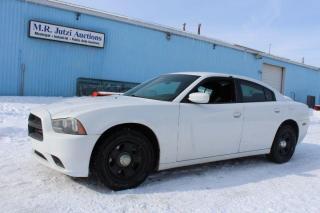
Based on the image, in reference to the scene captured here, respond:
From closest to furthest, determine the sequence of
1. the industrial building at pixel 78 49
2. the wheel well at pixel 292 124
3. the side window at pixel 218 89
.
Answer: the side window at pixel 218 89, the wheel well at pixel 292 124, the industrial building at pixel 78 49

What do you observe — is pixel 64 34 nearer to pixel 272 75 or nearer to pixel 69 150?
pixel 69 150

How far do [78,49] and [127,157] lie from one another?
1073 centimetres

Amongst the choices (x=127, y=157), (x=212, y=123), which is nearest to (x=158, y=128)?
(x=127, y=157)

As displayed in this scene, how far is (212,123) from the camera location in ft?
15.7

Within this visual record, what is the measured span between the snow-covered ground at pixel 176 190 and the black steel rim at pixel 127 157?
0.22 meters

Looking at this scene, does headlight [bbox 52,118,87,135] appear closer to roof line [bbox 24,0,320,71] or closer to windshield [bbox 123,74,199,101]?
windshield [bbox 123,74,199,101]

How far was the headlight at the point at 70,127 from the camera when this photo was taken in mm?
3764

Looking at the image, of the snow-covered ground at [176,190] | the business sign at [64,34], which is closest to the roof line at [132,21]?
the business sign at [64,34]

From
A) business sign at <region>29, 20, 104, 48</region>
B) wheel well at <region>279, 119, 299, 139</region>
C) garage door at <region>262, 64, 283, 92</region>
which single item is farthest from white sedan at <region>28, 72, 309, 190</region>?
garage door at <region>262, 64, 283, 92</region>

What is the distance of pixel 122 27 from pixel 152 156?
38.8 ft

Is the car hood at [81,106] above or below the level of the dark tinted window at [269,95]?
below

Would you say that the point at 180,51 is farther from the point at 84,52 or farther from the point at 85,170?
the point at 85,170

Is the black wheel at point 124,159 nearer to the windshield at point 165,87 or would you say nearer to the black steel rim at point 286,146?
the windshield at point 165,87

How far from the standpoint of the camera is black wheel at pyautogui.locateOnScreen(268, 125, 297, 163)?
232 inches
